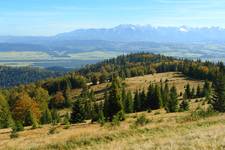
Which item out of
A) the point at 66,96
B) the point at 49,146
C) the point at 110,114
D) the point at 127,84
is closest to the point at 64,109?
the point at 66,96

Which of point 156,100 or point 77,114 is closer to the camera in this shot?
point 77,114

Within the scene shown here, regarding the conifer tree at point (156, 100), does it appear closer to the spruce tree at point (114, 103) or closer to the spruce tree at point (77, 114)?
the spruce tree at point (77, 114)

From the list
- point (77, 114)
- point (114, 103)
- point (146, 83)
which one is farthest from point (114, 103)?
point (146, 83)

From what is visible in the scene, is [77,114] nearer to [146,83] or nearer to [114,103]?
[114,103]

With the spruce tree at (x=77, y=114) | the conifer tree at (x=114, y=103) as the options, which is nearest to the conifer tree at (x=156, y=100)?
the spruce tree at (x=77, y=114)

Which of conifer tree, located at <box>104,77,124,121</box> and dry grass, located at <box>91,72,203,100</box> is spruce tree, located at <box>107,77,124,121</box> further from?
dry grass, located at <box>91,72,203,100</box>

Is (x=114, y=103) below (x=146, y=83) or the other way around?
the other way around

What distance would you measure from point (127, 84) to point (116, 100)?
128365mm

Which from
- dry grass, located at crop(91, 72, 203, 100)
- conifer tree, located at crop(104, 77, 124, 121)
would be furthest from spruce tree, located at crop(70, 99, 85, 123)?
dry grass, located at crop(91, 72, 203, 100)

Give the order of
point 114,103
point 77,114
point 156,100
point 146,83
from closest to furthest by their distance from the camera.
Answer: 1. point 114,103
2. point 77,114
3. point 156,100
4. point 146,83

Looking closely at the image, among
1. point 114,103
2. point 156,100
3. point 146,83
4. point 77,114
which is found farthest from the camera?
point 146,83

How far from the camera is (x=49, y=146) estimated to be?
68.1ft

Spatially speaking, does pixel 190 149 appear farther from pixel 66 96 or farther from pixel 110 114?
pixel 66 96

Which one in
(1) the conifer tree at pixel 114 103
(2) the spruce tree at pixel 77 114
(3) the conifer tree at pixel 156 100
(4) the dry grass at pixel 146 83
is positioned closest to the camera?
(1) the conifer tree at pixel 114 103
